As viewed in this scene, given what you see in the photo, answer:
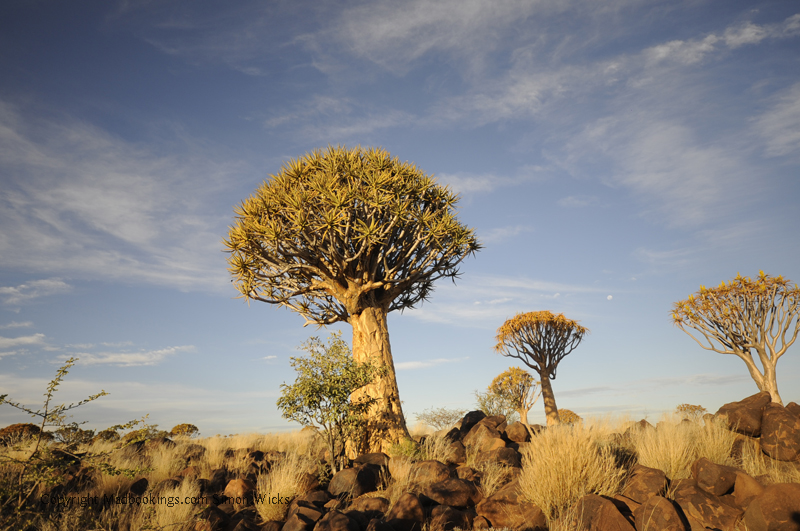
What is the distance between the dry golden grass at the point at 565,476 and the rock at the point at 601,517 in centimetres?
41

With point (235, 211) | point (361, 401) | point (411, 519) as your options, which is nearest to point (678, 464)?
point (411, 519)

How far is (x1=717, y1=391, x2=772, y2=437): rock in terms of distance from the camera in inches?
356

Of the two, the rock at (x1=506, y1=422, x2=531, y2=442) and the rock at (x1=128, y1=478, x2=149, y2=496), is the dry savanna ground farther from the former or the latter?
the rock at (x1=506, y1=422, x2=531, y2=442)

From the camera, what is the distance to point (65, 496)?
26.1ft

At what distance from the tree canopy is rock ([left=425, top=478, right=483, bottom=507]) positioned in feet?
18.4

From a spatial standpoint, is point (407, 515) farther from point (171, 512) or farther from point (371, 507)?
point (171, 512)

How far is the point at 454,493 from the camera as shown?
6.70 metres

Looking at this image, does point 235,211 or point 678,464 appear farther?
point 235,211

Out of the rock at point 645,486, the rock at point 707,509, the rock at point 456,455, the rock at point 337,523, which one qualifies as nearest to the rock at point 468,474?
the rock at point 456,455

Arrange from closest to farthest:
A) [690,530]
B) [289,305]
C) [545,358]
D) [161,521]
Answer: [690,530], [161,521], [289,305], [545,358]

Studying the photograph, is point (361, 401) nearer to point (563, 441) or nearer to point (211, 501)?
point (211, 501)

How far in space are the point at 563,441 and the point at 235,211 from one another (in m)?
10.1

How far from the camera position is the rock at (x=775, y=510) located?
5.36 metres

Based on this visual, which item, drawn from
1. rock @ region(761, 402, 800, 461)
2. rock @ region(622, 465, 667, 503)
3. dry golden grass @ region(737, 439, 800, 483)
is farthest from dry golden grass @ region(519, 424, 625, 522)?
rock @ region(761, 402, 800, 461)
